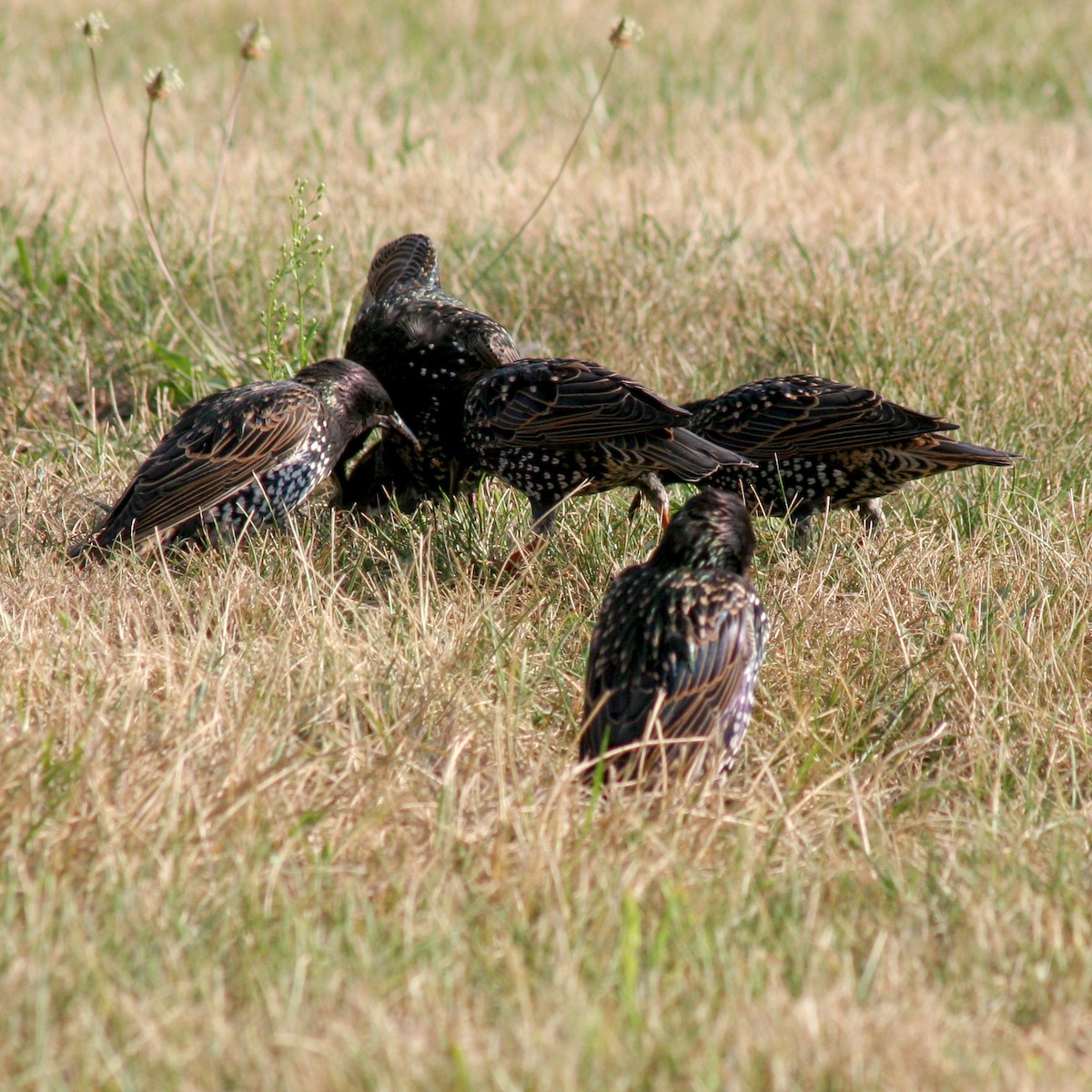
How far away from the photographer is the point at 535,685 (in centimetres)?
416

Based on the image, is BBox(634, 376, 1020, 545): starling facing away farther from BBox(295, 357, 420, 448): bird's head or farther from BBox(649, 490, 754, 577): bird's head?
BBox(295, 357, 420, 448): bird's head

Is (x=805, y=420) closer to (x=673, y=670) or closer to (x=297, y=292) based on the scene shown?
(x=673, y=670)

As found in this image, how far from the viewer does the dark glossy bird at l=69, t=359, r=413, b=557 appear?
516 centimetres

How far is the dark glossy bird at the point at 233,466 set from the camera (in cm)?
516

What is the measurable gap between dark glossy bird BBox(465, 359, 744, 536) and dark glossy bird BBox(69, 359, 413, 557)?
0.55 metres

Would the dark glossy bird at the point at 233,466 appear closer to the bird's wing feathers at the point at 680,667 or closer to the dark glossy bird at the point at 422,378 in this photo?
the dark glossy bird at the point at 422,378

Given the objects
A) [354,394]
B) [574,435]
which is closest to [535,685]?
[574,435]

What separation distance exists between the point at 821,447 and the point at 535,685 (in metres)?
1.61

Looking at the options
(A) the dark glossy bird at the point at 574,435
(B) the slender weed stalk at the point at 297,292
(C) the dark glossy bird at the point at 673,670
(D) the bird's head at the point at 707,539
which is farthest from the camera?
(B) the slender weed stalk at the point at 297,292

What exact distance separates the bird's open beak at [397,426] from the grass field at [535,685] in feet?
1.03

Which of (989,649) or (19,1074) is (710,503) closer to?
(989,649)

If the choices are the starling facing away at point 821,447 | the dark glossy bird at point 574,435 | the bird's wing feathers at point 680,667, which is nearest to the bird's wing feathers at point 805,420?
the starling facing away at point 821,447

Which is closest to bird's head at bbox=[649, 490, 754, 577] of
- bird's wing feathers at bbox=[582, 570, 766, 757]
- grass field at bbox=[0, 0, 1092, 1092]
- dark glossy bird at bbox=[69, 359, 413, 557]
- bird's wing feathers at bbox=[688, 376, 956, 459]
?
bird's wing feathers at bbox=[582, 570, 766, 757]

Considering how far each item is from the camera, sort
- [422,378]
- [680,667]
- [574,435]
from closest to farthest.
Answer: [680,667]
[574,435]
[422,378]
